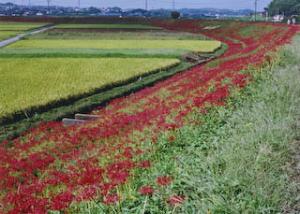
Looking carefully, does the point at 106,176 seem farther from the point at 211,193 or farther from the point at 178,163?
the point at 211,193

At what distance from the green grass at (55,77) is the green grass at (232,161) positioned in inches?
313

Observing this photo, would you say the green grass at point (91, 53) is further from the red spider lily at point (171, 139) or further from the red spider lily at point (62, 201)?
the red spider lily at point (62, 201)

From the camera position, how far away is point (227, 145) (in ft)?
18.6

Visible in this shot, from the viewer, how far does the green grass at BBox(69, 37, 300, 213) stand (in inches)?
170

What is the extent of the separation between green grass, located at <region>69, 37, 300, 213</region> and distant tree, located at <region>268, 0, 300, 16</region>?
111232mm

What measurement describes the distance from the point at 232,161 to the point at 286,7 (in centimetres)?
12685

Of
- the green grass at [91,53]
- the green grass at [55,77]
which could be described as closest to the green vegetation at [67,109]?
the green grass at [55,77]

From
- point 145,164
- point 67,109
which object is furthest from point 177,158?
point 67,109

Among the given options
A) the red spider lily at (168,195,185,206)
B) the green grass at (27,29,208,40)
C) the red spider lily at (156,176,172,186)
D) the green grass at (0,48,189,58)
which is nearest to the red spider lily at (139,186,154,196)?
the red spider lily at (156,176,172,186)

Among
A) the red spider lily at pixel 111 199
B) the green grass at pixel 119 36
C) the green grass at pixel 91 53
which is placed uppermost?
the green grass at pixel 119 36

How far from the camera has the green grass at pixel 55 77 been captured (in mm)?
15523

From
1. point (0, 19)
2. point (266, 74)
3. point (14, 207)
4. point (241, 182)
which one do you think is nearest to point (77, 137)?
point (266, 74)

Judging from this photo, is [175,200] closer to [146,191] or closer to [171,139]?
[146,191]

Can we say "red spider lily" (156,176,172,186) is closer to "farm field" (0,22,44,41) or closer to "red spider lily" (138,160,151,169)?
"red spider lily" (138,160,151,169)
